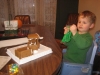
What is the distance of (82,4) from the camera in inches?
139

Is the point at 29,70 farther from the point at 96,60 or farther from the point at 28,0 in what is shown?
the point at 28,0

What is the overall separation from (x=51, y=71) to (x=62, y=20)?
3.09 meters

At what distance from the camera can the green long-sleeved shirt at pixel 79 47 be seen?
128 centimetres

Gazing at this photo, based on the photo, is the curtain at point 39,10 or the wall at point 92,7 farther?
the curtain at point 39,10

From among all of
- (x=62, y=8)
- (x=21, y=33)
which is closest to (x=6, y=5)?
(x=62, y=8)

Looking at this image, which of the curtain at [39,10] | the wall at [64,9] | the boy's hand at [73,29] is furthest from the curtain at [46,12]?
the boy's hand at [73,29]

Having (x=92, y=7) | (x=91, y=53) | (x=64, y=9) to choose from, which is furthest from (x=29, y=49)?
(x=64, y=9)

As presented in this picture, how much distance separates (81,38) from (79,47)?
10 centimetres

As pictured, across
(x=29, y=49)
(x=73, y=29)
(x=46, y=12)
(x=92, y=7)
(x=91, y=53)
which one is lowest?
(x=91, y=53)

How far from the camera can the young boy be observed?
129 cm

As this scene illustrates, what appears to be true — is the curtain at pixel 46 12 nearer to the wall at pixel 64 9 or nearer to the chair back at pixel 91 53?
the wall at pixel 64 9

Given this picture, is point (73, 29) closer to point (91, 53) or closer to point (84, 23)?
point (84, 23)

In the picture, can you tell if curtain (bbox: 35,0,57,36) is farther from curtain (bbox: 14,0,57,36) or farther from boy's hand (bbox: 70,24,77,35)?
boy's hand (bbox: 70,24,77,35)

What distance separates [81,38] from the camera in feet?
4.19
